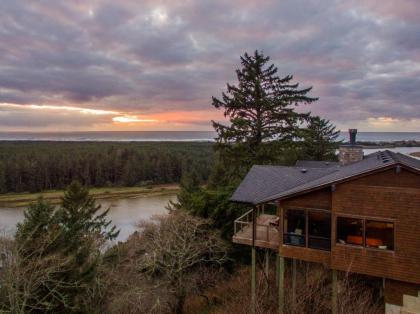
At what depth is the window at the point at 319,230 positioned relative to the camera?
12070 millimetres

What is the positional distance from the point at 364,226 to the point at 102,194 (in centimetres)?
6624

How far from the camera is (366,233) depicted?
37.0 ft

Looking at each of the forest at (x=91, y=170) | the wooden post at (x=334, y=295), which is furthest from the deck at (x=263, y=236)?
the forest at (x=91, y=170)

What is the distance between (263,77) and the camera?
24.2 metres

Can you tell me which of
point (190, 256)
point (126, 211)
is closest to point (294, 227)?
point (190, 256)

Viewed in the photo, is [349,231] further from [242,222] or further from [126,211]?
[126,211]

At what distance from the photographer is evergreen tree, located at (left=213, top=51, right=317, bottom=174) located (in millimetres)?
23969

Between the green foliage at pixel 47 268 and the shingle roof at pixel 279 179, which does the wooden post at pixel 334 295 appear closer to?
the shingle roof at pixel 279 179

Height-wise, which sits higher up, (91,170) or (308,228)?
(308,228)

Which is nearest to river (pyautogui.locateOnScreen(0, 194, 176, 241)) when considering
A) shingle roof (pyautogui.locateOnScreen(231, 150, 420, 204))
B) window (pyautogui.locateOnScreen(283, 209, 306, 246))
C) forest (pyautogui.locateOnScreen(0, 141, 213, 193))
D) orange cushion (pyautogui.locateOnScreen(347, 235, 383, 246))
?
forest (pyautogui.locateOnScreen(0, 141, 213, 193))

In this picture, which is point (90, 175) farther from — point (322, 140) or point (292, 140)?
point (292, 140)

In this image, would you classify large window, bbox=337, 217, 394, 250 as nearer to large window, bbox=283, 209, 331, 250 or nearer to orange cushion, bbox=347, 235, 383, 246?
orange cushion, bbox=347, 235, 383, 246

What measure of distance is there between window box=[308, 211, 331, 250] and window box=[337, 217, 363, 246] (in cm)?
42

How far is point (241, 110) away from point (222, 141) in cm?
255
